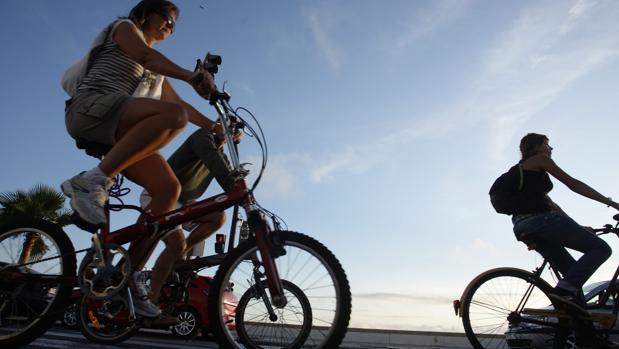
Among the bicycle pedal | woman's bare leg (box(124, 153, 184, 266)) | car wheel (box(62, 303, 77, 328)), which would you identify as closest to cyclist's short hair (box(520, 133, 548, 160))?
woman's bare leg (box(124, 153, 184, 266))

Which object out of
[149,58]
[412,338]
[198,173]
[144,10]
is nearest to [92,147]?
[149,58]

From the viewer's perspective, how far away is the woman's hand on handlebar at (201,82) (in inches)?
107

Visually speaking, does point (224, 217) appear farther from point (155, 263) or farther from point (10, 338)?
point (10, 338)

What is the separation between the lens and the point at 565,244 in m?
4.68

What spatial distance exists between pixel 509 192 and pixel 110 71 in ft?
11.7

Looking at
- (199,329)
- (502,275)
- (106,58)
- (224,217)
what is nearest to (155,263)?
(224,217)

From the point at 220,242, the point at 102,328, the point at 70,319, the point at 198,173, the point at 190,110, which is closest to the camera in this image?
the point at 190,110

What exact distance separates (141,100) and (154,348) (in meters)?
2.82

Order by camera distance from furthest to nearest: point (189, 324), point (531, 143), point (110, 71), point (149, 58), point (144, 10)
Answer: point (189, 324) < point (531, 143) < point (144, 10) < point (110, 71) < point (149, 58)

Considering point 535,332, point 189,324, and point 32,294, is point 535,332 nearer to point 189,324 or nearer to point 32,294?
point 32,294

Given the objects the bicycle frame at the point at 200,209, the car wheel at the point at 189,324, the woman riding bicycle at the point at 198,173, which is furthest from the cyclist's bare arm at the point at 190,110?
the car wheel at the point at 189,324

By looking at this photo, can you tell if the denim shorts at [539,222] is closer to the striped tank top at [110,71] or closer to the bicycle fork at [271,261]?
the bicycle fork at [271,261]

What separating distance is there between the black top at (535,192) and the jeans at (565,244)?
71mm

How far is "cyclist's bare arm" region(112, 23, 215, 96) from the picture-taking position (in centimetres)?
273
